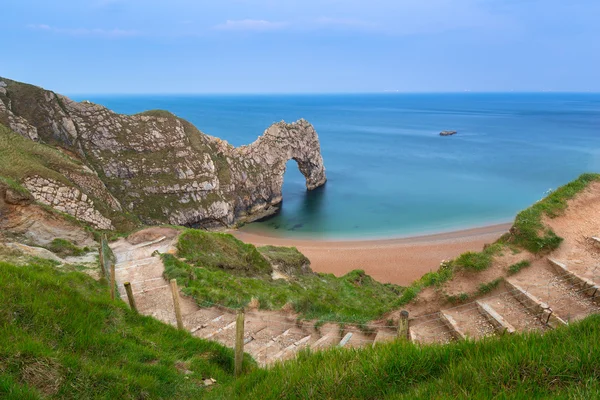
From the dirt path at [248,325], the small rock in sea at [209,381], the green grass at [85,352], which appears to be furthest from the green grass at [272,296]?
the small rock in sea at [209,381]

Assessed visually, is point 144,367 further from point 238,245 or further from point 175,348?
point 238,245

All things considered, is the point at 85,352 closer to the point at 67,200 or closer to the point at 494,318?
the point at 494,318

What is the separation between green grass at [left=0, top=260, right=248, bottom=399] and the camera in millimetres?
5051

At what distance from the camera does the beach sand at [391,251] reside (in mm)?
36094

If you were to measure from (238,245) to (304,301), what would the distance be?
12.2m

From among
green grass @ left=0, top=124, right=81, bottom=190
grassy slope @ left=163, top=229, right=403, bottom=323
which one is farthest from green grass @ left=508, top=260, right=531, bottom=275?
green grass @ left=0, top=124, right=81, bottom=190

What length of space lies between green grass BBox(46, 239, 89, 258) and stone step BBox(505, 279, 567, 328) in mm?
20625

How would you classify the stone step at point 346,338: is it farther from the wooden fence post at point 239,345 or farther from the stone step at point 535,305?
the stone step at point 535,305

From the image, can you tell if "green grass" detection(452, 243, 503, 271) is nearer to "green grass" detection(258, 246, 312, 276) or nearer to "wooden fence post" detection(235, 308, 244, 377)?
"wooden fence post" detection(235, 308, 244, 377)

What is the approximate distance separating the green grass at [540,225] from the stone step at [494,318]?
364 cm

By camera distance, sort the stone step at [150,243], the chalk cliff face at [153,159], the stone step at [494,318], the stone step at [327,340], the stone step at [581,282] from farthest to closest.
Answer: the chalk cliff face at [153,159] → the stone step at [150,243] → the stone step at [327,340] → the stone step at [581,282] → the stone step at [494,318]

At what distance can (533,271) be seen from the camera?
11055mm

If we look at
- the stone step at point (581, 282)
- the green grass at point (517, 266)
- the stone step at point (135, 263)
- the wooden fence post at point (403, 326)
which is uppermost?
the stone step at point (581, 282)

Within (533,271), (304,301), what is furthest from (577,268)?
(304,301)
